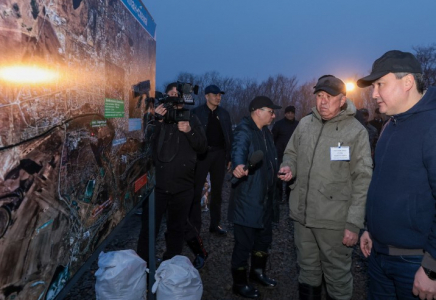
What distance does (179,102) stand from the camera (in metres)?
3.26

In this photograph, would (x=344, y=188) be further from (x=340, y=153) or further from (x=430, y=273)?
(x=430, y=273)

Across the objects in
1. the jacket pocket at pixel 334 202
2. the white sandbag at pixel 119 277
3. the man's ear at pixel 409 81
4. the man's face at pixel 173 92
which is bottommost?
the white sandbag at pixel 119 277

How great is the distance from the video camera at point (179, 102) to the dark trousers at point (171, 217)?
0.85 m

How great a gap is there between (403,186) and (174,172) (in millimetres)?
2253

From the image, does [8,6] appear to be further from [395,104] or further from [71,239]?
[395,104]

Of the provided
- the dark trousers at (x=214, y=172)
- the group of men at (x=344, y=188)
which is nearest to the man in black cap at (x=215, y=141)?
the dark trousers at (x=214, y=172)

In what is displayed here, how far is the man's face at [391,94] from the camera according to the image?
2092 mm

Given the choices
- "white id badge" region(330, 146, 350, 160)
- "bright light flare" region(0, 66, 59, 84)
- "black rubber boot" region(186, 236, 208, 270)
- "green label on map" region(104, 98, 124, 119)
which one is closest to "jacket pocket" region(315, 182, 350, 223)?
"white id badge" region(330, 146, 350, 160)

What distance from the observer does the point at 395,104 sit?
2.11 m

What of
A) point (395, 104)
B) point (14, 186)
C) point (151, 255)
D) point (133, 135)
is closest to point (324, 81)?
point (395, 104)

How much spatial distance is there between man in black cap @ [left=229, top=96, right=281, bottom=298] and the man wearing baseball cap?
1.33 metres

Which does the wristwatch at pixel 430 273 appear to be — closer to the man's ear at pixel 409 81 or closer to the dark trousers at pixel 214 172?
the man's ear at pixel 409 81

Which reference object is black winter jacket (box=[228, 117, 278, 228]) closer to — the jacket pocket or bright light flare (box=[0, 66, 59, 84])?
the jacket pocket

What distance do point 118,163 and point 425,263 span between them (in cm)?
196
